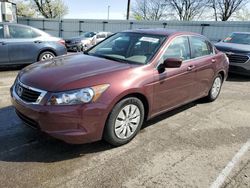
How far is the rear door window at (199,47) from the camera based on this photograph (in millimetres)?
4789

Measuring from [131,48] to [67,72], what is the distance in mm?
1294

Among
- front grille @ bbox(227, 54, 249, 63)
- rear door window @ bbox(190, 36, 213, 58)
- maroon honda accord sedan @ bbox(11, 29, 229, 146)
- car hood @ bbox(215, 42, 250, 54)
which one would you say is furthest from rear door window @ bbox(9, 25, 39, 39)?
front grille @ bbox(227, 54, 249, 63)

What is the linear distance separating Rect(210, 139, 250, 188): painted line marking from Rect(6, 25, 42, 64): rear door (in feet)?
21.8

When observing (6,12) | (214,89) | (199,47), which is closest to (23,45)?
(199,47)

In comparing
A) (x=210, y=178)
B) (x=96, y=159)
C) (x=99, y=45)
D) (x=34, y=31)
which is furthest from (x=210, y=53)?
(x=34, y=31)

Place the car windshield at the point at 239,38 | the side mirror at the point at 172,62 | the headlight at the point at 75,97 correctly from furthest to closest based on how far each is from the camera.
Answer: the car windshield at the point at 239,38 → the side mirror at the point at 172,62 → the headlight at the point at 75,97

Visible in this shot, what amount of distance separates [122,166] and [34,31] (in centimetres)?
658

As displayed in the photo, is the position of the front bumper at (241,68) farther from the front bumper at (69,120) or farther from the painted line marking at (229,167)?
the front bumper at (69,120)

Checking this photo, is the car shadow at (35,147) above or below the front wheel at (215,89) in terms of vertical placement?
below

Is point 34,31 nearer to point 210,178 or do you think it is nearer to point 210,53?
point 210,53

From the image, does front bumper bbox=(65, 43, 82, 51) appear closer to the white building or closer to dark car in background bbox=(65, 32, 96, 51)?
dark car in background bbox=(65, 32, 96, 51)

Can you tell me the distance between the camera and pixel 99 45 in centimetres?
477

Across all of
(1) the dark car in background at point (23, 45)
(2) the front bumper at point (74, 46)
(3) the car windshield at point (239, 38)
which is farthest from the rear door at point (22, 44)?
(2) the front bumper at point (74, 46)

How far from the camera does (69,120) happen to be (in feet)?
9.64
